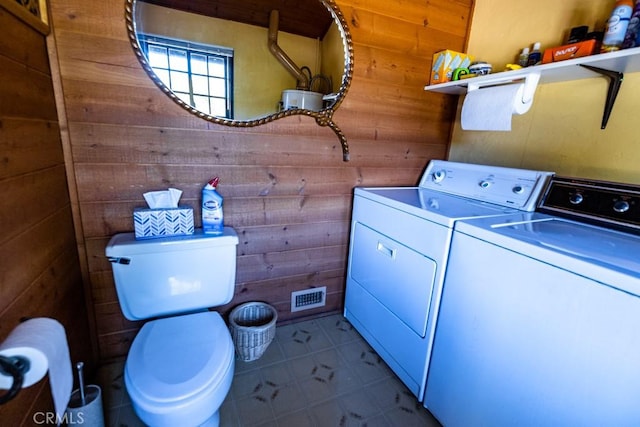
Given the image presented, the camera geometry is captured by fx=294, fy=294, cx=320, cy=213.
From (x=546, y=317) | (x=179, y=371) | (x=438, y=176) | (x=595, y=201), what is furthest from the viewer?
(x=438, y=176)

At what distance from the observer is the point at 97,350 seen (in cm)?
150

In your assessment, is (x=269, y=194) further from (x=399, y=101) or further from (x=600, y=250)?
(x=600, y=250)

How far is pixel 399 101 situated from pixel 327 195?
0.72m

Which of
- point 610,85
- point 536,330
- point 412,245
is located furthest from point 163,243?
point 610,85

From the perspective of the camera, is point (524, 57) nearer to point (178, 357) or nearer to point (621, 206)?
point (621, 206)

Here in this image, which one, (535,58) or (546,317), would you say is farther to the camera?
(535,58)

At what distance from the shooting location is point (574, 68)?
122 centimetres

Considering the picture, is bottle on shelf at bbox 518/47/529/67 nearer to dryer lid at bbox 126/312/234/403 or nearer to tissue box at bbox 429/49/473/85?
tissue box at bbox 429/49/473/85

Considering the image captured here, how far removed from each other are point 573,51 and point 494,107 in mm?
325

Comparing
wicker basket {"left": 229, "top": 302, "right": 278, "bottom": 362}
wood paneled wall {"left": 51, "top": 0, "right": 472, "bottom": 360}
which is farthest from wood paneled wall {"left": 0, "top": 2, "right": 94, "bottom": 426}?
wicker basket {"left": 229, "top": 302, "right": 278, "bottom": 362}

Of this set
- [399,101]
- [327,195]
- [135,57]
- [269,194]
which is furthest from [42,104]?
[399,101]

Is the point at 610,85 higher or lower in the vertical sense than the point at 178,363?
higher

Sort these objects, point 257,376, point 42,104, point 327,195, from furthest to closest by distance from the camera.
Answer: point 327,195
point 257,376
point 42,104

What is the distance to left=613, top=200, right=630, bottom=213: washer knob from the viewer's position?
3.50 feet
